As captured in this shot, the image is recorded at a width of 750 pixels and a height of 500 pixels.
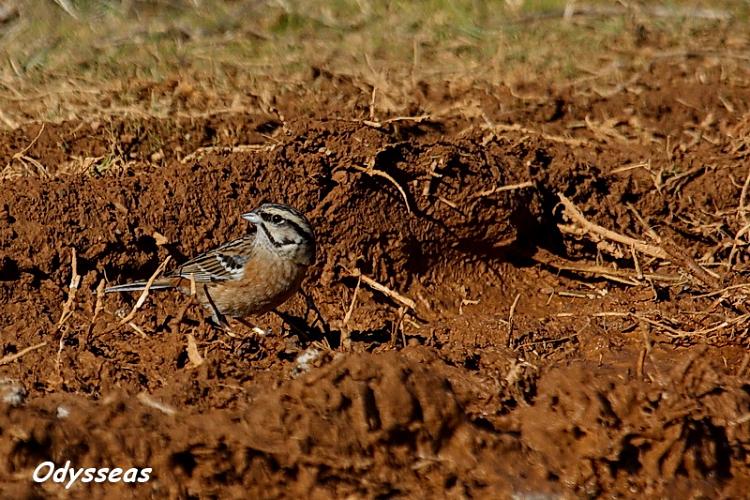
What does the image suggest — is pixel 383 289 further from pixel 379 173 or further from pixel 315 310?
pixel 379 173

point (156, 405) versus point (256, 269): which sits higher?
point (156, 405)

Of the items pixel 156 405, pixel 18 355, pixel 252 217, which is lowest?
pixel 18 355

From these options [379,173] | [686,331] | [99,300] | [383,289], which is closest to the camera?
[99,300]

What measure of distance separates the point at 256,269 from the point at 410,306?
3.29ft

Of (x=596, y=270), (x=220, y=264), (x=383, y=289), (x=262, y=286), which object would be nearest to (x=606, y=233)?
(x=596, y=270)

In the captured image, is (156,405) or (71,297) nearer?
(156,405)

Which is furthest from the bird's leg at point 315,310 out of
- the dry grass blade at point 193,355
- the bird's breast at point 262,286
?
the dry grass blade at point 193,355

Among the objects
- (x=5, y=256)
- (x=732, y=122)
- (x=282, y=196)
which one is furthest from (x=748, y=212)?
(x=5, y=256)

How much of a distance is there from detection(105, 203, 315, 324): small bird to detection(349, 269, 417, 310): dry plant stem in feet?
1.63

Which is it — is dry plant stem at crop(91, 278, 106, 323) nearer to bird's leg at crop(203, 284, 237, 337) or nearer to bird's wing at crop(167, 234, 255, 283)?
bird's wing at crop(167, 234, 255, 283)

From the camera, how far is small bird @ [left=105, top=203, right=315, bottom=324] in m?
7.70

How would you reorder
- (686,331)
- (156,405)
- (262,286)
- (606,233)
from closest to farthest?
(156,405), (686,331), (262,286), (606,233)

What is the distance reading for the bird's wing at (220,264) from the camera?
784cm

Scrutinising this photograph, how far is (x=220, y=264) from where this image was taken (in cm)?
792
